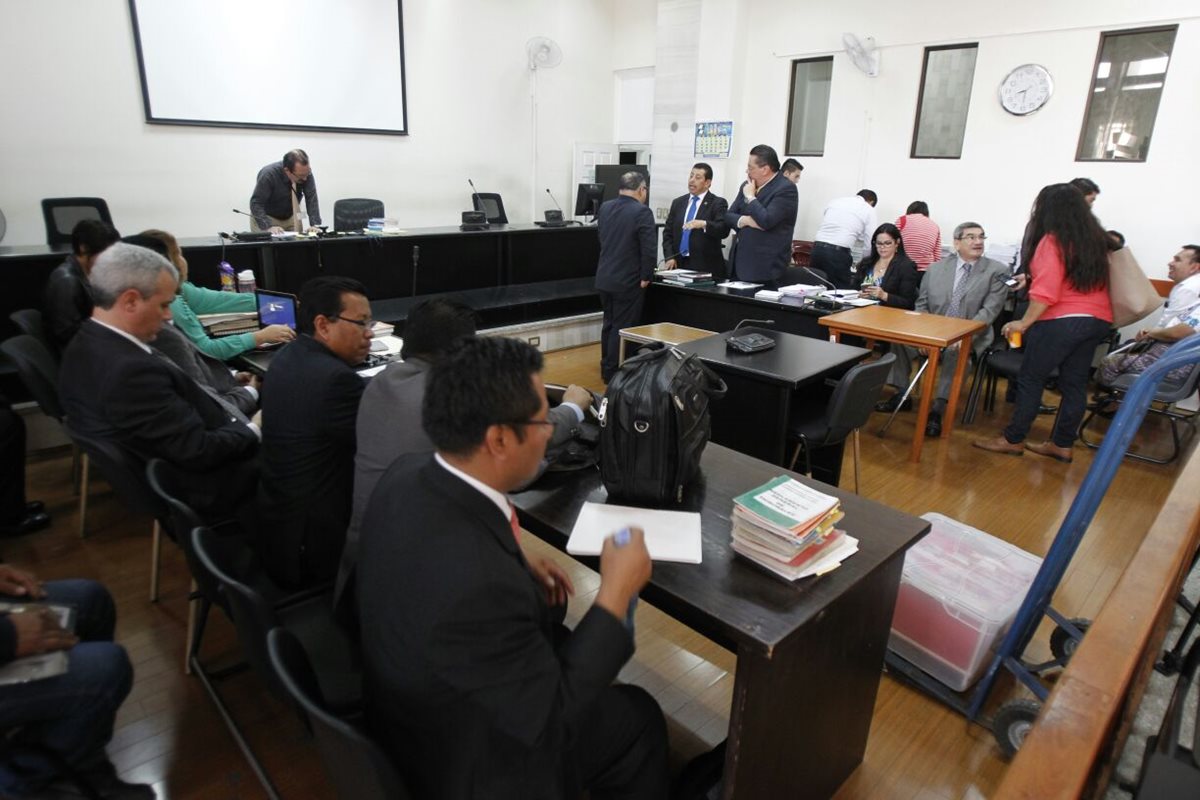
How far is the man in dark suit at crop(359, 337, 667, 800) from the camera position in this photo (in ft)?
3.08

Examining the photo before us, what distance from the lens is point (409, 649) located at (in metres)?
0.98

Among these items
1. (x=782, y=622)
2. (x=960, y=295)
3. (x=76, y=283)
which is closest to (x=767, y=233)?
(x=960, y=295)

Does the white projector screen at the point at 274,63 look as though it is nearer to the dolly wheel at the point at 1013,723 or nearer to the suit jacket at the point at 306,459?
the suit jacket at the point at 306,459

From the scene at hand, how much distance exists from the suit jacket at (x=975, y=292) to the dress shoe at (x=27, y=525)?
4.89 m

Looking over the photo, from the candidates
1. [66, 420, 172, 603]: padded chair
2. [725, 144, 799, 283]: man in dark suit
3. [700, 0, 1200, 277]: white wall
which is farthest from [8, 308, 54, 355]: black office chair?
[700, 0, 1200, 277]: white wall

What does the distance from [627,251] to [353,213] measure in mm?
2557

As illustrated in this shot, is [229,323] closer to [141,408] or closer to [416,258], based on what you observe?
[141,408]

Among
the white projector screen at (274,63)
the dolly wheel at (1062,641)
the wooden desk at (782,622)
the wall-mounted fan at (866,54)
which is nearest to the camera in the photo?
the wooden desk at (782,622)

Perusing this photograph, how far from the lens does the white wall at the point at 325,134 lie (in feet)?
16.2

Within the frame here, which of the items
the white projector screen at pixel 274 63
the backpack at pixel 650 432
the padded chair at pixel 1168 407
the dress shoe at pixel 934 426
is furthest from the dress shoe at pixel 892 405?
the white projector screen at pixel 274 63

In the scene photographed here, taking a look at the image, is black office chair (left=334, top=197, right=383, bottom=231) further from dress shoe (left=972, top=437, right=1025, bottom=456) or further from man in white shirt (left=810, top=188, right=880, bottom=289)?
dress shoe (left=972, top=437, right=1025, bottom=456)

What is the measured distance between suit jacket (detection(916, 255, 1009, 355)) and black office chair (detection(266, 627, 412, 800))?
Result: 4.22 meters

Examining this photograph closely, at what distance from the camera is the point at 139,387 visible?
1929 mm

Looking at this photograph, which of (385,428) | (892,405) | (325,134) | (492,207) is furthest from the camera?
(492,207)
